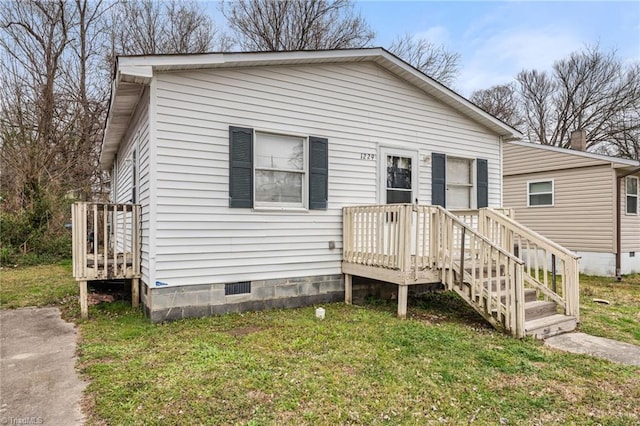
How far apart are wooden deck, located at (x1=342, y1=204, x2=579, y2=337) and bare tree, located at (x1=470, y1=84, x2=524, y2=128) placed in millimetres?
21211

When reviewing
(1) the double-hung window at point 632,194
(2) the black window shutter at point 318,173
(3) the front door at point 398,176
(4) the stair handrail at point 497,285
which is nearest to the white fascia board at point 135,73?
(2) the black window shutter at point 318,173

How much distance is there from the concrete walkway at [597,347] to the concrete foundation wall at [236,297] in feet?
10.5

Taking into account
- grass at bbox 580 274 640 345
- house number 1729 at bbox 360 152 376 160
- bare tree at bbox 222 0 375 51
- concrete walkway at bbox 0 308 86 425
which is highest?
bare tree at bbox 222 0 375 51

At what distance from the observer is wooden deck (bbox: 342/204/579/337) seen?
4.73 meters

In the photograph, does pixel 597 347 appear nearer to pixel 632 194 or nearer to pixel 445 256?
pixel 445 256

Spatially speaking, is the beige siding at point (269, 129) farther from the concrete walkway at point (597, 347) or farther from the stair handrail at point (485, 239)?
the concrete walkway at point (597, 347)

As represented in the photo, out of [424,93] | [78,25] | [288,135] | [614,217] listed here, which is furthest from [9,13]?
[614,217]

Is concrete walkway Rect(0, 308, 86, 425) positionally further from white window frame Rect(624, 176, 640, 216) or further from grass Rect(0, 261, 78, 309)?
white window frame Rect(624, 176, 640, 216)

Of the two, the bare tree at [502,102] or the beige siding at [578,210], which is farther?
the bare tree at [502,102]

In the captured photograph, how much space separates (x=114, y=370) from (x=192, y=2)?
18.9 meters

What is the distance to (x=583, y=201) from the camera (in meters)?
11.2

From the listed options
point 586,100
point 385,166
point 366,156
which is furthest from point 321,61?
point 586,100
